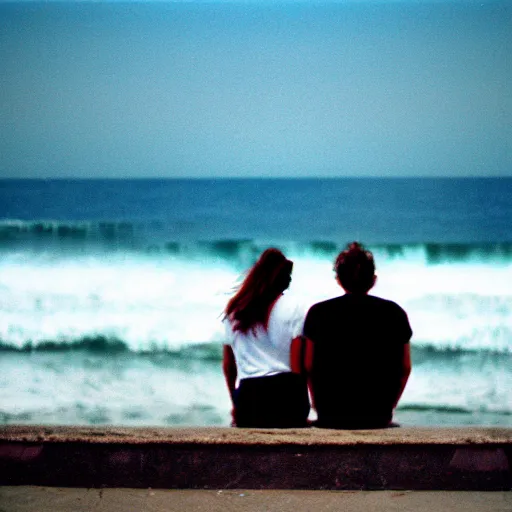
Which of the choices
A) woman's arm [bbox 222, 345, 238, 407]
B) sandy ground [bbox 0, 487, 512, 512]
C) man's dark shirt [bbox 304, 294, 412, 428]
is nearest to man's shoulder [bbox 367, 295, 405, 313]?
man's dark shirt [bbox 304, 294, 412, 428]

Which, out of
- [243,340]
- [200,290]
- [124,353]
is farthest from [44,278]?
[243,340]

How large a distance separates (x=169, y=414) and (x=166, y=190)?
41.7m

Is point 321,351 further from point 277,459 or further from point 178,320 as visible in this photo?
point 178,320

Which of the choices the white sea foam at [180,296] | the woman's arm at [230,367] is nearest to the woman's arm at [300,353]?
the woman's arm at [230,367]

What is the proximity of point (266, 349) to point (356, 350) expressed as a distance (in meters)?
0.37

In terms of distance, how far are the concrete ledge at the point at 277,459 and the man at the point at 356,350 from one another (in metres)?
0.35

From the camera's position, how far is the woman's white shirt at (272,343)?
2.95 metres

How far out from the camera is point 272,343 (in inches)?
116

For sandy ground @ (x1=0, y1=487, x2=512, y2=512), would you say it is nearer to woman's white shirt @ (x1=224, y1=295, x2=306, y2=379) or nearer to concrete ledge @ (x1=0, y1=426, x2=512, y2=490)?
concrete ledge @ (x1=0, y1=426, x2=512, y2=490)

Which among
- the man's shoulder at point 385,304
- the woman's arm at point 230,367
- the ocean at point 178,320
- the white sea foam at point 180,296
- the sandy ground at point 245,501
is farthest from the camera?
the white sea foam at point 180,296

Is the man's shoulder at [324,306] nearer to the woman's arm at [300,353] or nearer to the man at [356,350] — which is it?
the man at [356,350]

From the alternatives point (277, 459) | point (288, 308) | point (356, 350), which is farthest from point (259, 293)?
point (277, 459)

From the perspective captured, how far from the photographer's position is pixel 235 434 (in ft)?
8.35

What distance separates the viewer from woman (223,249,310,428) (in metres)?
2.93
